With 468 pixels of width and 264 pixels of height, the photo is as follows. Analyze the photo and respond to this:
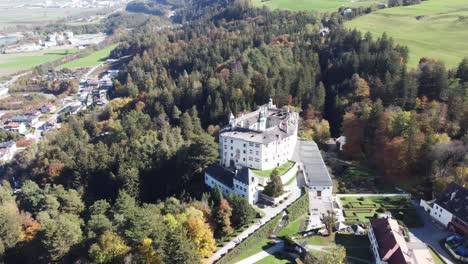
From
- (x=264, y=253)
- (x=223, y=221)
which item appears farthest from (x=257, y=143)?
(x=264, y=253)

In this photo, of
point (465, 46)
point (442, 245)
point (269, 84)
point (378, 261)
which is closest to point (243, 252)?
point (378, 261)

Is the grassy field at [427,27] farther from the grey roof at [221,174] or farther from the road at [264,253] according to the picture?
the road at [264,253]

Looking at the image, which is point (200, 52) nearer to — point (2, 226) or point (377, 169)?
point (377, 169)

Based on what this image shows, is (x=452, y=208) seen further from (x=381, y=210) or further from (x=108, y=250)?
(x=108, y=250)

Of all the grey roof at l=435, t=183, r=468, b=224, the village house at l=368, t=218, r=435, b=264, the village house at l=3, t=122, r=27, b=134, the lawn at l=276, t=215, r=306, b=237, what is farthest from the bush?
the village house at l=3, t=122, r=27, b=134

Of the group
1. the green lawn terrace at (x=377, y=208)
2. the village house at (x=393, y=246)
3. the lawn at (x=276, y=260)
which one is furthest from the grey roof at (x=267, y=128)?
the village house at (x=393, y=246)

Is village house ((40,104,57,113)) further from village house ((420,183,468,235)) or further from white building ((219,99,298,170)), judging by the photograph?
village house ((420,183,468,235))
